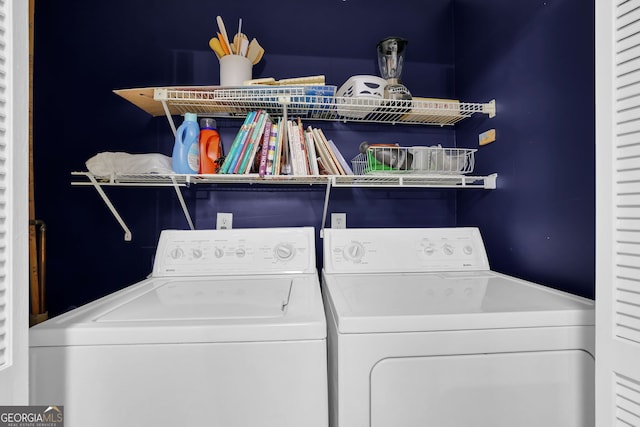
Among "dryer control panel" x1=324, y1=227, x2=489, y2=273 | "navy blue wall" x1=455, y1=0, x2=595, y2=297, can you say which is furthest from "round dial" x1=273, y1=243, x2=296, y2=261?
"navy blue wall" x1=455, y1=0, x2=595, y2=297

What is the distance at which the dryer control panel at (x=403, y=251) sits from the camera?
1439 mm

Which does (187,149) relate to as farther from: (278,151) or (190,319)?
(190,319)

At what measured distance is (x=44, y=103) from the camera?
1229mm

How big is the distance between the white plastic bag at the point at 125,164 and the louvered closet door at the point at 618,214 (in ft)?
5.12

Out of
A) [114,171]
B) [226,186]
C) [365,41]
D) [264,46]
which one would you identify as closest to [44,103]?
[114,171]

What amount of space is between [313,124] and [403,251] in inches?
36.0

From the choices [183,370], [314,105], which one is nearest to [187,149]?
[314,105]

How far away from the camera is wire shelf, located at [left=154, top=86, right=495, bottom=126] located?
143 centimetres

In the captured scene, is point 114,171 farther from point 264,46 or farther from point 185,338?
point 264,46

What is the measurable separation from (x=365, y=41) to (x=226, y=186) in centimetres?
123

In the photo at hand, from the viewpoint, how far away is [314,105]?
1.54 meters

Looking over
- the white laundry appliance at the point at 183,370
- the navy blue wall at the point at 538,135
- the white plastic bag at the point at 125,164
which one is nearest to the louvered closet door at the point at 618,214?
the navy blue wall at the point at 538,135

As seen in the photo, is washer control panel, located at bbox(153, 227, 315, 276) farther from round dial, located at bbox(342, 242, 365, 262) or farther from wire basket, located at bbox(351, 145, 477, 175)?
wire basket, located at bbox(351, 145, 477, 175)

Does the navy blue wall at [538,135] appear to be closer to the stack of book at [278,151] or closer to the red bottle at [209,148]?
the stack of book at [278,151]
